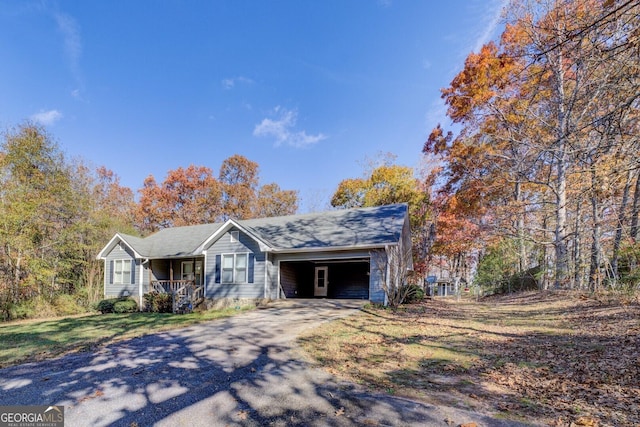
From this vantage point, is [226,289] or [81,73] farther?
[81,73]

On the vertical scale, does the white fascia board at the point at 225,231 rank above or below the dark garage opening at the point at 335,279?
above

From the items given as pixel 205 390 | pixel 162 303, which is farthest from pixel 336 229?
pixel 205 390

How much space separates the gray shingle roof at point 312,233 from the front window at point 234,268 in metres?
1.49

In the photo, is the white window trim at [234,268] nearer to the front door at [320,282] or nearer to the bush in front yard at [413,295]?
the front door at [320,282]

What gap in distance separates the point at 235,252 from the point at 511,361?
12433 millimetres

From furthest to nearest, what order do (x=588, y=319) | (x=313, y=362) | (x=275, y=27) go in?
(x=275, y=27), (x=588, y=319), (x=313, y=362)

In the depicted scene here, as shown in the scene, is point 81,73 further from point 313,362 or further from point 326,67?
point 313,362

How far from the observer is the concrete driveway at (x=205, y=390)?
3500mm

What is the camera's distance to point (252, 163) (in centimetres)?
3225

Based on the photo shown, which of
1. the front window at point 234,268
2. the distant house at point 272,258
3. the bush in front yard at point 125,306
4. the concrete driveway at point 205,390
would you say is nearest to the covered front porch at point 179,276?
the distant house at point 272,258

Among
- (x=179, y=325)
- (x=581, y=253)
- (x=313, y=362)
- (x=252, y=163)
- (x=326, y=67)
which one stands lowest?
(x=179, y=325)

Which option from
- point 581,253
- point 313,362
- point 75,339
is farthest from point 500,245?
point 75,339

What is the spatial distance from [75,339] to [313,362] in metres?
7.04

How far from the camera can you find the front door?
57.7 feet
